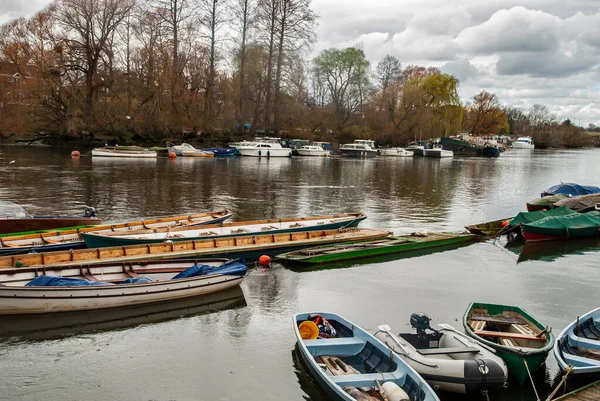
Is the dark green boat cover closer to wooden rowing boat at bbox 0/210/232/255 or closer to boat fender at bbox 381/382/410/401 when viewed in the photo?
wooden rowing boat at bbox 0/210/232/255

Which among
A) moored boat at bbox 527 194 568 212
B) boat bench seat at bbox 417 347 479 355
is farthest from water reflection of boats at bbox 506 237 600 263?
boat bench seat at bbox 417 347 479 355

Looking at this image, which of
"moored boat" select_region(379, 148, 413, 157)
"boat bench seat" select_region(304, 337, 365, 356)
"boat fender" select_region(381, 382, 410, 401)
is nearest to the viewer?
"boat fender" select_region(381, 382, 410, 401)

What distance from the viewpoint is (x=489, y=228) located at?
2427 centimetres

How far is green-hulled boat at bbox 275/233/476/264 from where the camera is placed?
1764cm

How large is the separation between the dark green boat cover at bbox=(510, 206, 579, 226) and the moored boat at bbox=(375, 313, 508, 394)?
50.8ft

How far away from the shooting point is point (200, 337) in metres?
11.7

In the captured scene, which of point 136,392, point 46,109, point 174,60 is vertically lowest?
point 136,392

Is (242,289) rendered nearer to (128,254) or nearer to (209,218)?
(128,254)

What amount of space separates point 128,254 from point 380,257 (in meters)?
9.19

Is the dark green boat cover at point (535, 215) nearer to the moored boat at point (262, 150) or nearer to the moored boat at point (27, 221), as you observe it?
the moored boat at point (27, 221)

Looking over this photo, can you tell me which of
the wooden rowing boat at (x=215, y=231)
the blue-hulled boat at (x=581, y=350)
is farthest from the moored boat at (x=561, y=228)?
the blue-hulled boat at (x=581, y=350)

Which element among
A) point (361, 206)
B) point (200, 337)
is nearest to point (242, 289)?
point (200, 337)

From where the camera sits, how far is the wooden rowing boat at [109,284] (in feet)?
39.4

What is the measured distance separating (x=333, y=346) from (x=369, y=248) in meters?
9.27
